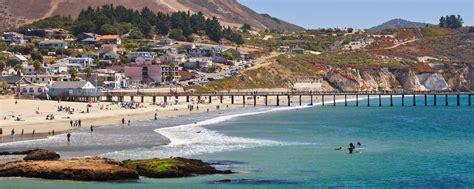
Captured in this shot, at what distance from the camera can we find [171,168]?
38.7 meters

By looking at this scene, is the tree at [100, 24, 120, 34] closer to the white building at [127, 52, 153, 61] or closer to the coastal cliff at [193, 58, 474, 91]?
the white building at [127, 52, 153, 61]

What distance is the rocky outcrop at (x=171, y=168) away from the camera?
38.4 meters

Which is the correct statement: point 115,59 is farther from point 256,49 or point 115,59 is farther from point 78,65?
point 256,49

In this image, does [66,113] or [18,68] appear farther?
[18,68]

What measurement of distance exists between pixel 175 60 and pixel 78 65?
24.1m

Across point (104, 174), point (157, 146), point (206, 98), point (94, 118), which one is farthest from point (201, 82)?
point (104, 174)

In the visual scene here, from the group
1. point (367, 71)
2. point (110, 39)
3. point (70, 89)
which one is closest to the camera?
point (70, 89)

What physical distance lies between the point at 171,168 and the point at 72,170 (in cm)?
434

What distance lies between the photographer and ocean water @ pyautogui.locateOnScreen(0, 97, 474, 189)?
37781 mm

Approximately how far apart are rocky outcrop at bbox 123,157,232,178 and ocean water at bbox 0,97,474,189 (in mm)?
676

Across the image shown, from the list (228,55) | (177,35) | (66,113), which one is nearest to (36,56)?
(228,55)

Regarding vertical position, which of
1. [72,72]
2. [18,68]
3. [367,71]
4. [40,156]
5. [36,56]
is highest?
[36,56]

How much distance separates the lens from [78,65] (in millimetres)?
131500

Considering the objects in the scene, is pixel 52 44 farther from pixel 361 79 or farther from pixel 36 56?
pixel 361 79
